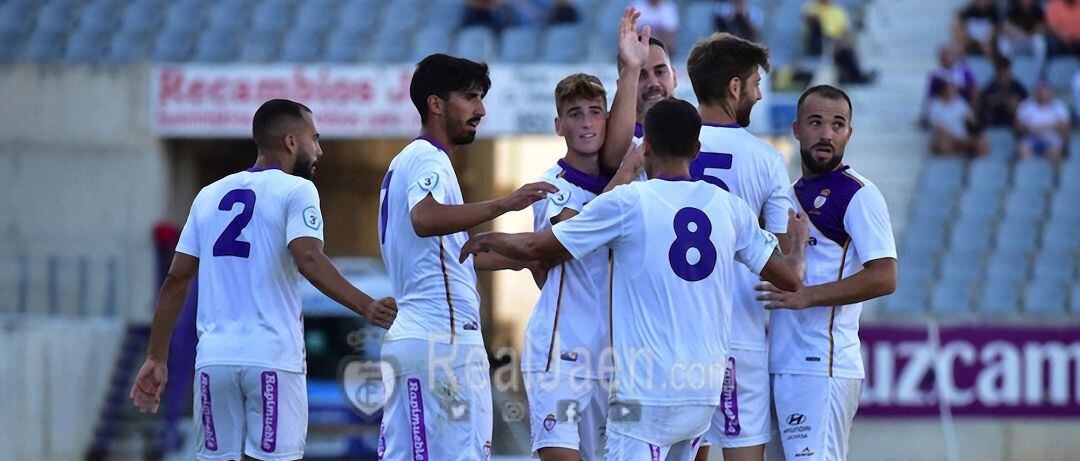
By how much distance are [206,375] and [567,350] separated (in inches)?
67.4

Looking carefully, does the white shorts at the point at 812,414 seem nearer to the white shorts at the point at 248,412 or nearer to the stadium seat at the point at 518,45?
the white shorts at the point at 248,412

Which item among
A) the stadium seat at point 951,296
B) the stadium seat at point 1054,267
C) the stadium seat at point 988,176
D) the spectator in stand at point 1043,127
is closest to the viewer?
the stadium seat at point 951,296

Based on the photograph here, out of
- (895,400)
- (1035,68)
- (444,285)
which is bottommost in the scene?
(895,400)

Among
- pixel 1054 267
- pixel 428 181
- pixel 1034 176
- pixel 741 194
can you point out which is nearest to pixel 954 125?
pixel 1034 176

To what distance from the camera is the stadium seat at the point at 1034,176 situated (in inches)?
760

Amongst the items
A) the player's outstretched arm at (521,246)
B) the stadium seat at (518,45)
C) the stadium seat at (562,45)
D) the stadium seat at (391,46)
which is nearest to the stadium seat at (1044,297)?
the stadium seat at (562,45)

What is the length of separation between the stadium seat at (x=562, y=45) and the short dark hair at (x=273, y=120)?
1302 centimetres

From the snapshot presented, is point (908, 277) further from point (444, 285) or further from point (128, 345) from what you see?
point (444, 285)

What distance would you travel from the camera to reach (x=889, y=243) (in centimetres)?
796

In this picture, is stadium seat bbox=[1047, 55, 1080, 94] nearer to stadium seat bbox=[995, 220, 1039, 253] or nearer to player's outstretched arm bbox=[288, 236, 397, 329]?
stadium seat bbox=[995, 220, 1039, 253]

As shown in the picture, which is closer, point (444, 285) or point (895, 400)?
point (444, 285)

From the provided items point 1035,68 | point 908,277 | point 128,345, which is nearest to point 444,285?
point 908,277

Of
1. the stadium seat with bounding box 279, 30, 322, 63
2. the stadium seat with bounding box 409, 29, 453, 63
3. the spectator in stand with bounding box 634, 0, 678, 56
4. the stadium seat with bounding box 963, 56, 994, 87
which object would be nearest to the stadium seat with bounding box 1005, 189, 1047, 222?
the stadium seat with bounding box 963, 56, 994, 87

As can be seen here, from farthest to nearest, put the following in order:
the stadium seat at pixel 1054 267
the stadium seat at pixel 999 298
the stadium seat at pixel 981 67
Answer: the stadium seat at pixel 981 67
the stadium seat at pixel 1054 267
the stadium seat at pixel 999 298
